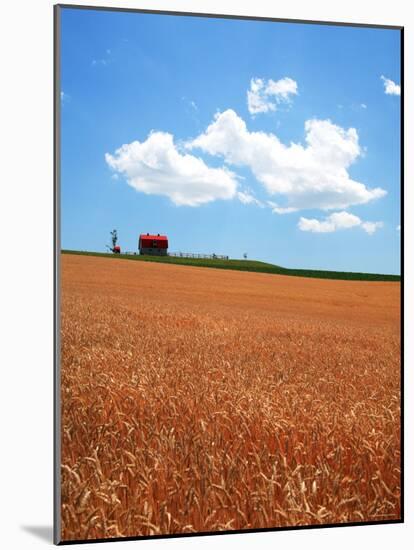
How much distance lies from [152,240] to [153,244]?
0.03m

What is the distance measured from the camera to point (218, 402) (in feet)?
16.4

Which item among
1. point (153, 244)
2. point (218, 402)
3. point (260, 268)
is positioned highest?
point (153, 244)

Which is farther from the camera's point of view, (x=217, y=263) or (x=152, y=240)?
(x=217, y=263)

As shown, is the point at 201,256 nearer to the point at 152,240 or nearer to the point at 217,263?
the point at 217,263

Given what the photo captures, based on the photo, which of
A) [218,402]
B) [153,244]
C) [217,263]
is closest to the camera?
[153,244]

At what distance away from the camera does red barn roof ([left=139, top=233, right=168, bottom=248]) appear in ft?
15.4

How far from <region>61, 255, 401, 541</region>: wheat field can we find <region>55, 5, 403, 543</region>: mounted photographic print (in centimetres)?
1

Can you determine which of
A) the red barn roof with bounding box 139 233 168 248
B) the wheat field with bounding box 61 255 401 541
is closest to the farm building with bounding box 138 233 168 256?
the red barn roof with bounding box 139 233 168 248

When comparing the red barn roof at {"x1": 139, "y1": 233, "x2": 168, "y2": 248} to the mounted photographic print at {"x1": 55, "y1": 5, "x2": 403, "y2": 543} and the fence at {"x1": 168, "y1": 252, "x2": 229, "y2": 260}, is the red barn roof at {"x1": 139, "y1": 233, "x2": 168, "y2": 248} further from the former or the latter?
the fence at {"x1": 168, "y1": 252, "x2": 229, "y2": 260}

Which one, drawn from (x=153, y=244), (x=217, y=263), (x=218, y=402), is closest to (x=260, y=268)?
(x=217, y=263)

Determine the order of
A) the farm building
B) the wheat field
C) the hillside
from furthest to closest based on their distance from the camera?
1. the hillside
2. the farm building
3. the wheat field

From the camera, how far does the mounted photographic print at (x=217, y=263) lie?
459 cm

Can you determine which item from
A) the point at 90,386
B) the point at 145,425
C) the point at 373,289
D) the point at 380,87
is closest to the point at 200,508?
the point at 145,425

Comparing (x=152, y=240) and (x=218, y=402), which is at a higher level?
(x=152, y=240)
